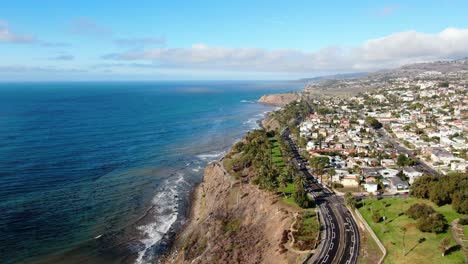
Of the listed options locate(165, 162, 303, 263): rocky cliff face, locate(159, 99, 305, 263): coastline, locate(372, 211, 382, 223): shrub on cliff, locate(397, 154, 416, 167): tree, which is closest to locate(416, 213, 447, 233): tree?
locate(372, 211, 382, 223): shrub on cliff

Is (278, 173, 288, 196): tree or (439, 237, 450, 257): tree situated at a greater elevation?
(278, 173, 288, 196): tree

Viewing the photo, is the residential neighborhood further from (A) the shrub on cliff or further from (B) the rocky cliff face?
(B) the rocky cliff face

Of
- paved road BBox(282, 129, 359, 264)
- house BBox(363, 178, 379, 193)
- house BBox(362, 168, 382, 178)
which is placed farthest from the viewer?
house BBox(362, 168, 382, 178)

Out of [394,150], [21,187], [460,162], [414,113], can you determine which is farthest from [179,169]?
[414,113]

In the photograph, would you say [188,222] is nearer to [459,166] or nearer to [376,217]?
[376,217]

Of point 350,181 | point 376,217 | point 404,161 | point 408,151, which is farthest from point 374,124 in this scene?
point 376,217

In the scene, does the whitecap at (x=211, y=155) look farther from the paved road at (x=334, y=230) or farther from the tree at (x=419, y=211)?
the tree at (x=419, y=211)

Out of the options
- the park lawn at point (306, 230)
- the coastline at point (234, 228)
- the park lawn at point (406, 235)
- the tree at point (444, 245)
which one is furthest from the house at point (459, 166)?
the coastline at point (234, 228)
